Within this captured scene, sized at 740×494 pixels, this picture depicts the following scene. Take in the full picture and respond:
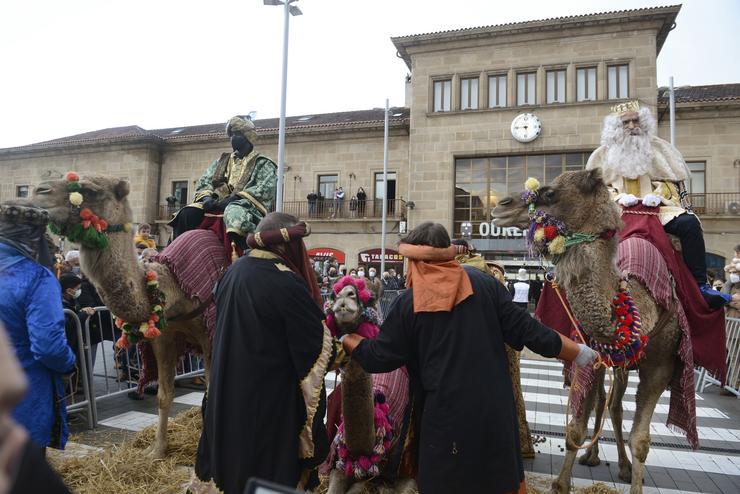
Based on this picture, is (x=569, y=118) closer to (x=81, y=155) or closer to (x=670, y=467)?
(x=670, y=467)

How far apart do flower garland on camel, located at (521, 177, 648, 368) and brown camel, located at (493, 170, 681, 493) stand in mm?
39

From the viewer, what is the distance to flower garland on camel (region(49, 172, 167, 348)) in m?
3.53

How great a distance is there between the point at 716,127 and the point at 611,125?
20314 millimetres

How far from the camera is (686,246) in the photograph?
4000 millimetres

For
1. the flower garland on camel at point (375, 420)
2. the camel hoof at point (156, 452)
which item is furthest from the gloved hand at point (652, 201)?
the camel hoof at point (156, 452)

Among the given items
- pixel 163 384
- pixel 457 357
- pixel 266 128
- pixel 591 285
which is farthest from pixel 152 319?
pixel 266 128

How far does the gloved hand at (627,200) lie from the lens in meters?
4.14

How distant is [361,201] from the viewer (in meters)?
25.3

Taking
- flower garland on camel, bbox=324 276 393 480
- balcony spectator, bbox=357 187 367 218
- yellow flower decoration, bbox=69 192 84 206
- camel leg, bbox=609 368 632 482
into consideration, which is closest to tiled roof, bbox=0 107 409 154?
balcony spectator, bbox=357 187 367 218

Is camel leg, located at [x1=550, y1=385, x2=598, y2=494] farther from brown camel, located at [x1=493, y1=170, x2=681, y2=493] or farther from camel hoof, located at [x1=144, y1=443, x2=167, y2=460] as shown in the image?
camel hoof, located at [x1=144, y1=443, x2=167, y2=460]

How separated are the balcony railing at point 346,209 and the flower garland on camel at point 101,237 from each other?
68.0ft

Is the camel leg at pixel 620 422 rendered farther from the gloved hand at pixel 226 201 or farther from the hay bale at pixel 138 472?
the gloved hand at pixel 226 201

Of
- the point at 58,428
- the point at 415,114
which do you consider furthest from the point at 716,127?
the point at 58,428

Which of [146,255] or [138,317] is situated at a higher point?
[146,255]
